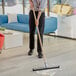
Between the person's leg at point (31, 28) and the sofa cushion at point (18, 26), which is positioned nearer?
the person's leg at point (31, 28)

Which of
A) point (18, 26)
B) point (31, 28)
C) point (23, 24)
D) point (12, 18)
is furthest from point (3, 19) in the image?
point (31, 28)

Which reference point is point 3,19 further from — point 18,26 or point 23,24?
point 18,26

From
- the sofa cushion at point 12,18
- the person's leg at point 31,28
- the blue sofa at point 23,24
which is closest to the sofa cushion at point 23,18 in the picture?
the blue sofa at point 23,24

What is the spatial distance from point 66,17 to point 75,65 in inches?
102

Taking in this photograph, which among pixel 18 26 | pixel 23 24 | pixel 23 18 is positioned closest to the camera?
pixel 18 26

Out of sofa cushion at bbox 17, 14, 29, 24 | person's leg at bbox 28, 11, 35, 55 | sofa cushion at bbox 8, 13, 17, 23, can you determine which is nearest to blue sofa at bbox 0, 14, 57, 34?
sofa cushion at bbox 17, 14, 29, 24

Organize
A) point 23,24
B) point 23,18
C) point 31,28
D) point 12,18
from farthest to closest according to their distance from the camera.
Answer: point 12,18
point 23,18
point 23,24
point 31,28

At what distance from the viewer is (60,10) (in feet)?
21.1

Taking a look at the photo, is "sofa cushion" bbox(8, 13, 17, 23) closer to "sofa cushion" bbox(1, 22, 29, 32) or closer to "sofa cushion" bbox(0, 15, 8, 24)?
"sofa cushion" bbox(0, 15, 8, 24)

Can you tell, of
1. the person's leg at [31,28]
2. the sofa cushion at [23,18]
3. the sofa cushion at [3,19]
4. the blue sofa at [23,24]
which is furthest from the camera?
the sofa cushion at [3,19]

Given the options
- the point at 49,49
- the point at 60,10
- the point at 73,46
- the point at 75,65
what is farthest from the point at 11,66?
the point at 60,10

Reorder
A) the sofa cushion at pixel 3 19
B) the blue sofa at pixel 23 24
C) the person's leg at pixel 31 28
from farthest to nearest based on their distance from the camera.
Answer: the sofa cushion at pixel 3 19 → the blue sofa at pixel 23 24 → the person's leg at pixel 31 28

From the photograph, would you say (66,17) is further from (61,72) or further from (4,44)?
(61,72)

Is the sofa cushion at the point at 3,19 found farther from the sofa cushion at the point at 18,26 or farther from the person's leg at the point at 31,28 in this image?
the person's leg at the point at 31,28
